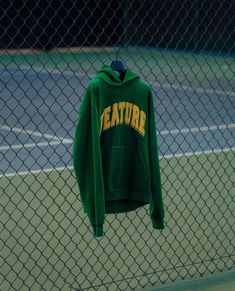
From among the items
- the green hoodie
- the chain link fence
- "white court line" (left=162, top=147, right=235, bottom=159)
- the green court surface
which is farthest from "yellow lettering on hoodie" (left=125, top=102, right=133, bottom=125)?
"white court line" (left=162, top=147, right=235, bottom=159)

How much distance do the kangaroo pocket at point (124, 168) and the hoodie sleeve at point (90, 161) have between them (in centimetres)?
10

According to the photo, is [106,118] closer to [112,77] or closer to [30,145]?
[112,77]

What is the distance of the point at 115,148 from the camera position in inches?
149

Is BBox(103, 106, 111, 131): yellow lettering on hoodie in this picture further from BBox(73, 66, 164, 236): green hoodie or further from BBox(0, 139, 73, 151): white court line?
BBox(0, 139, 73, 151): white court line

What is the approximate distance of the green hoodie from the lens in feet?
11.9

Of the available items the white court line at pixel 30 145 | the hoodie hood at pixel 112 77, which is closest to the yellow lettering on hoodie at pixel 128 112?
the hoodie hood at pixel 112 77

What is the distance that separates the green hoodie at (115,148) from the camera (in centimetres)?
364

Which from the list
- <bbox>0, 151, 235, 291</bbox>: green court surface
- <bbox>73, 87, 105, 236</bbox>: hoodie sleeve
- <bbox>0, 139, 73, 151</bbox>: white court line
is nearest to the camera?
<bbox>73, 87, 105, 236</bbox>: hoodie sleeve

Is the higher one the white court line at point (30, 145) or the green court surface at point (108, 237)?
the green court surface at point (108, 237)

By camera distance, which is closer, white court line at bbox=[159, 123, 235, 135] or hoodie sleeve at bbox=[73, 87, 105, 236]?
hoodie sleeve at bbox=[73, 87, 105, 236]

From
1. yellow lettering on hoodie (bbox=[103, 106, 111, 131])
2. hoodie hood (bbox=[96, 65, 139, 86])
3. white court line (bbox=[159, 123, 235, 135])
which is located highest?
hoodie hood (bbox=[96, 65, 139, 86])

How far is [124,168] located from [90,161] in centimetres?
20

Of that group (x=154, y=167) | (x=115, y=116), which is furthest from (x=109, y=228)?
(x=115, y=116)

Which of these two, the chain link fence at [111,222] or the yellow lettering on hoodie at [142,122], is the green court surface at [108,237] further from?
the yellow lettering on hoodie at [142,122]
